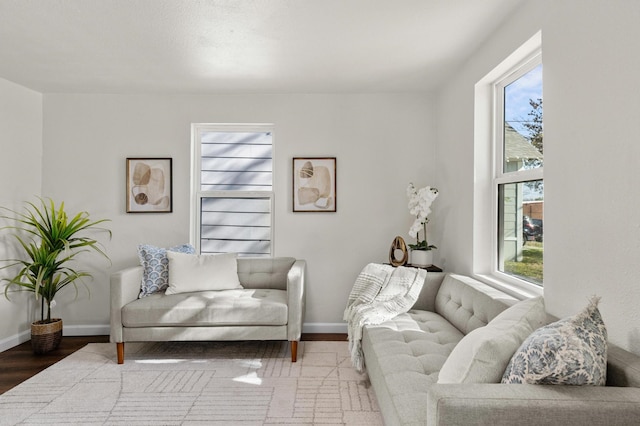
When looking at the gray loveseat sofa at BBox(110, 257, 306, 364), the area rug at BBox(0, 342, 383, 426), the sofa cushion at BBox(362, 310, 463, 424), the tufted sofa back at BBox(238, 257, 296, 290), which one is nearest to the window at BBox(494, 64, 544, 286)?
the sofa cushion at BBox(362, 310, 463, 424)

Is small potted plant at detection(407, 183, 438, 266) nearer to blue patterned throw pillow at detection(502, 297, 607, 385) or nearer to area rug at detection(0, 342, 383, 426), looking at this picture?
area rug at detection(0, 342, 383, 426)

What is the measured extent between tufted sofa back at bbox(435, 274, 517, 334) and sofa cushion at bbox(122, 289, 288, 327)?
1232mm

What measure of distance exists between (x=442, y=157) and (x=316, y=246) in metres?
1.53

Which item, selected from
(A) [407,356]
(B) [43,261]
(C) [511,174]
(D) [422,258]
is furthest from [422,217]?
(B) [43,261]

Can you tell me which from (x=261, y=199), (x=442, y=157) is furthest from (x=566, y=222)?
(x=261, y=199)

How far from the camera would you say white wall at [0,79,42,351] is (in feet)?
11.7

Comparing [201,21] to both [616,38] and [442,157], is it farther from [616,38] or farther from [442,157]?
[442,157]

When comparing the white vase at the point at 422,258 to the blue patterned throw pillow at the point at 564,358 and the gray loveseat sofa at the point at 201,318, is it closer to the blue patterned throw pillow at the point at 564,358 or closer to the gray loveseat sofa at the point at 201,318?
the gray loveseat sofa at the point at 201,318

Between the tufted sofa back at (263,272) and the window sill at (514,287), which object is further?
the tufted sofa back at (263,272)

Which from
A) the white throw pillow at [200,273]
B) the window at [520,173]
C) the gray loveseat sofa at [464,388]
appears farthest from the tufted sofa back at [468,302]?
the white throw pillow at [200,273]

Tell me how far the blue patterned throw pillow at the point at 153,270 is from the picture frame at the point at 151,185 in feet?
2.00

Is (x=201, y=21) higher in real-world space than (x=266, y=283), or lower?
higher

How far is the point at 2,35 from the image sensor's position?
2.70 metres

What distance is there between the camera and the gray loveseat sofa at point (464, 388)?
115 centimetres
